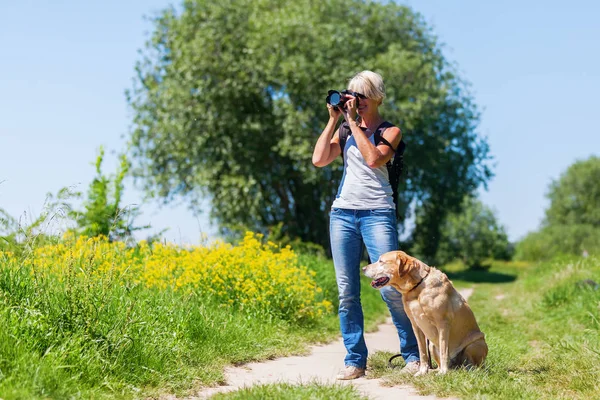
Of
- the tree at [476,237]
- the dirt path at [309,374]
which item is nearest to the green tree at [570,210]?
the tree at [476,237]

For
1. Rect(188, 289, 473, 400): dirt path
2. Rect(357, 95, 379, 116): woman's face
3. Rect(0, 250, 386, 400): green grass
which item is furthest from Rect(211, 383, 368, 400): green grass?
Rect(357, 95, 379, 116): woman's face

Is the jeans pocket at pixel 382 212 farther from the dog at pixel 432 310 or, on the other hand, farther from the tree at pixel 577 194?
the tree at pixel 577 194

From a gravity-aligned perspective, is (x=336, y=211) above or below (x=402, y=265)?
above

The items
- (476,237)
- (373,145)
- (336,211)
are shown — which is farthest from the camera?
(476,237)

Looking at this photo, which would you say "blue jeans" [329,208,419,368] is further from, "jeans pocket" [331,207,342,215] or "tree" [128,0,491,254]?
"tree" [128,0,491,254]

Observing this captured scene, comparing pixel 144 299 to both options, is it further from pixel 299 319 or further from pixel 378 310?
pixel 378 310

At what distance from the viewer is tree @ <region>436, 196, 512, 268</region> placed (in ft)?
158

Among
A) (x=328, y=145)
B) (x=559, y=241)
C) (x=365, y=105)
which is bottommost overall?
(x=559, y=241)

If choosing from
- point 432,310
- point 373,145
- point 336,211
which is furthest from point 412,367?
point 373,145

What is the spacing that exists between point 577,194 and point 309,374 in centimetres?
5653

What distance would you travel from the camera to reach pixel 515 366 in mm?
6191

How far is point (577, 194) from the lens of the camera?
5700cm

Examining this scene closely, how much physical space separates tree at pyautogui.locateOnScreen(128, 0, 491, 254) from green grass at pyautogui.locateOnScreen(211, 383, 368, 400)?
50.7 feet

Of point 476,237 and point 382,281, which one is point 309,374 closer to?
point 382,281
